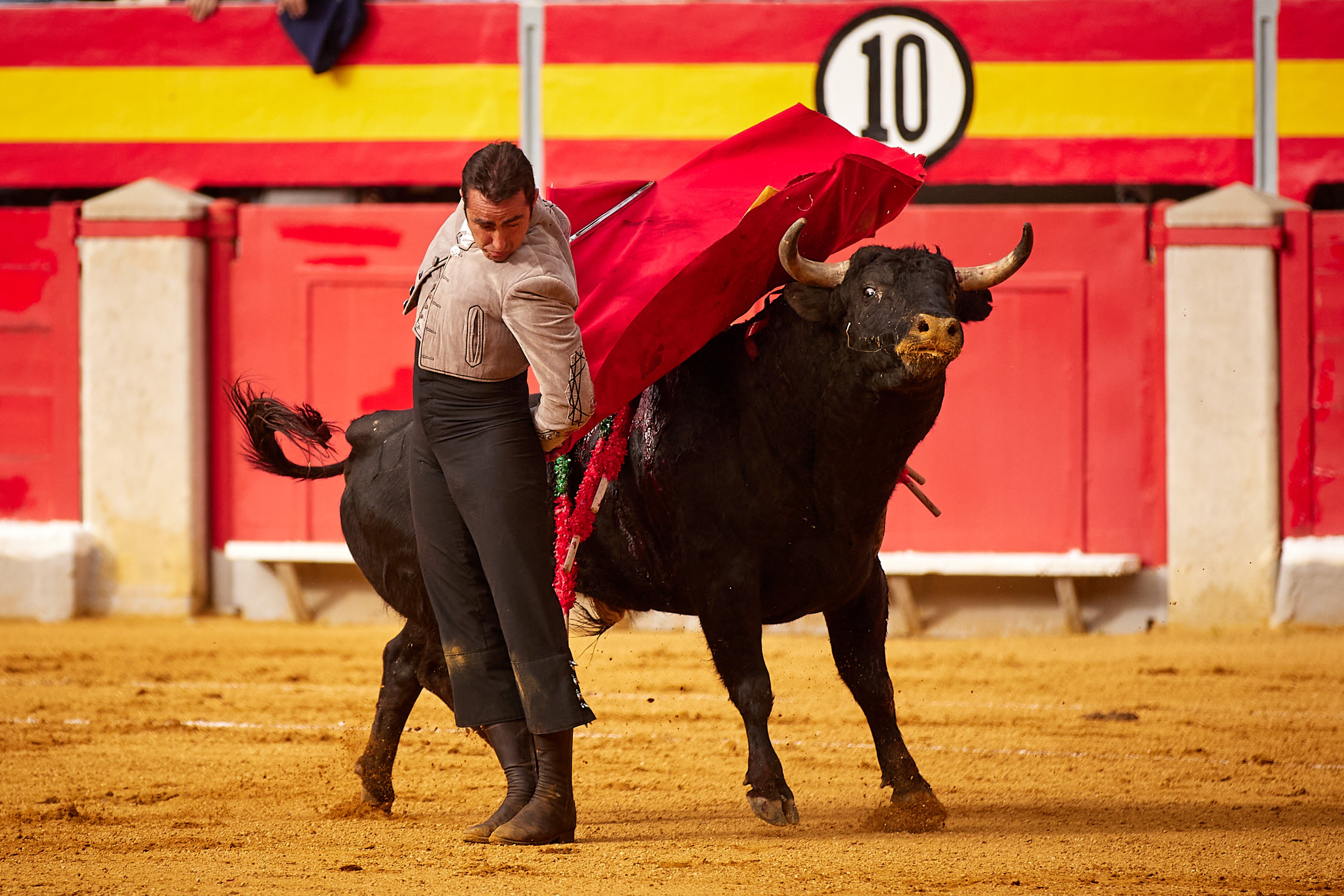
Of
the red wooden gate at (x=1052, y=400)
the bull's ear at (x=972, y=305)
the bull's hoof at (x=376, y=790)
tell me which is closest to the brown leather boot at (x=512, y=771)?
the bull's hoof at (x=376, y=790)

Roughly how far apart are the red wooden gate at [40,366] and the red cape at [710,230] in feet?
20.8

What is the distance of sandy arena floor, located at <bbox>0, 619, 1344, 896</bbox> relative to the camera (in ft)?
12.8

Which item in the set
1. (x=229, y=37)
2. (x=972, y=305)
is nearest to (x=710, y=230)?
(x=972, y=305)

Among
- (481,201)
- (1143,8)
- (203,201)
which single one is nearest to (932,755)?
(481,201)

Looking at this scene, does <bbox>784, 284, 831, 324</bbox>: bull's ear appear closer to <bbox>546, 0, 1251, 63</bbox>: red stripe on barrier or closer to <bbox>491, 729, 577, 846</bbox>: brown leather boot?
<bbox>491, 729, 577, 846</bbox>: brown leather boot

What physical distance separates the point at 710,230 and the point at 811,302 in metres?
0.38

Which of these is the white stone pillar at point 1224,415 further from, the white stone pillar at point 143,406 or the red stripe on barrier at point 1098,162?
the white stone pillar at point 143,406

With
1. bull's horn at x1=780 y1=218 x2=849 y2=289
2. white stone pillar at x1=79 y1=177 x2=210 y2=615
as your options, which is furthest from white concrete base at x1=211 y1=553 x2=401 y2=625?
bull's horn at x1=780 y1=218 x2=849 y2=289

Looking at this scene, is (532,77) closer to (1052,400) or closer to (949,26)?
(949,26)

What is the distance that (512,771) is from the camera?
14.0 feet

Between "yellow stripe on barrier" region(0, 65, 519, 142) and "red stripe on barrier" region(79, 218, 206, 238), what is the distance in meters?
0.69

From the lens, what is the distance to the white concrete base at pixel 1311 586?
359 inches

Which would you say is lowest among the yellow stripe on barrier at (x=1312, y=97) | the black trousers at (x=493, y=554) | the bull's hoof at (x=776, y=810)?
the bull's hoof at (x=776, y=810)

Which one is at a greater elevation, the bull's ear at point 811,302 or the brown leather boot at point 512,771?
the bull's ear at point 811,302
